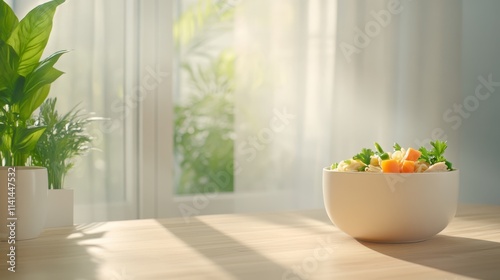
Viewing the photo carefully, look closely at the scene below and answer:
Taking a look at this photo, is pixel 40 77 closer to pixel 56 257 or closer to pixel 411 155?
pixel 56 257

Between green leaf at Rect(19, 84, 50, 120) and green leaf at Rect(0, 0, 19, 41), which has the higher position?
green leaf at Rect(0, 0, 19, 41)

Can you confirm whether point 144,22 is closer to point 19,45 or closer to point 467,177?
point 19,45

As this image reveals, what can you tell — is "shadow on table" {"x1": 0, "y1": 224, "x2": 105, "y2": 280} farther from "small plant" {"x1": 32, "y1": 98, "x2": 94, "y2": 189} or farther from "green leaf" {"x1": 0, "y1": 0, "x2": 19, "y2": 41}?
"green leaf" {"x1": 0, "y1": 0, "x2": 19, "y2": 41}

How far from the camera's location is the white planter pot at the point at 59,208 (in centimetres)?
151

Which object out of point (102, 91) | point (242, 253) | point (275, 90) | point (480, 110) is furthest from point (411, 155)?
point (480, 110)

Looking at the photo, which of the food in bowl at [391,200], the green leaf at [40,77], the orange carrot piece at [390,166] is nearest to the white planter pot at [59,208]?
the green leaf at [40,77]

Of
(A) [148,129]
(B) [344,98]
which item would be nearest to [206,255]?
(A) [148,129]

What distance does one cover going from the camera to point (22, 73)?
1367 mm

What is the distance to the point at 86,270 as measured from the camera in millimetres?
1051

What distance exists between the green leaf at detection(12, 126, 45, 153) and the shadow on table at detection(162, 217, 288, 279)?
1.12 ft

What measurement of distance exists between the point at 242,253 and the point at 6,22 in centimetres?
67

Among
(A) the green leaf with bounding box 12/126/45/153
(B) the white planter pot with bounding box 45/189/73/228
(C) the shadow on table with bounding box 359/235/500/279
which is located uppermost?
(A) the green leaf with bounding box 12/126/45/153

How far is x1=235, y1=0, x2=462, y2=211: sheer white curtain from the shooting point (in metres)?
2.82

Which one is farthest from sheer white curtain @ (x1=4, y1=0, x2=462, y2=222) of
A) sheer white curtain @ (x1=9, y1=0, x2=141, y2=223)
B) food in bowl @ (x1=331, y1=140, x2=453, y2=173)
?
food in bowl @ (x1=331, y1=140, x2=453, y2=173)
